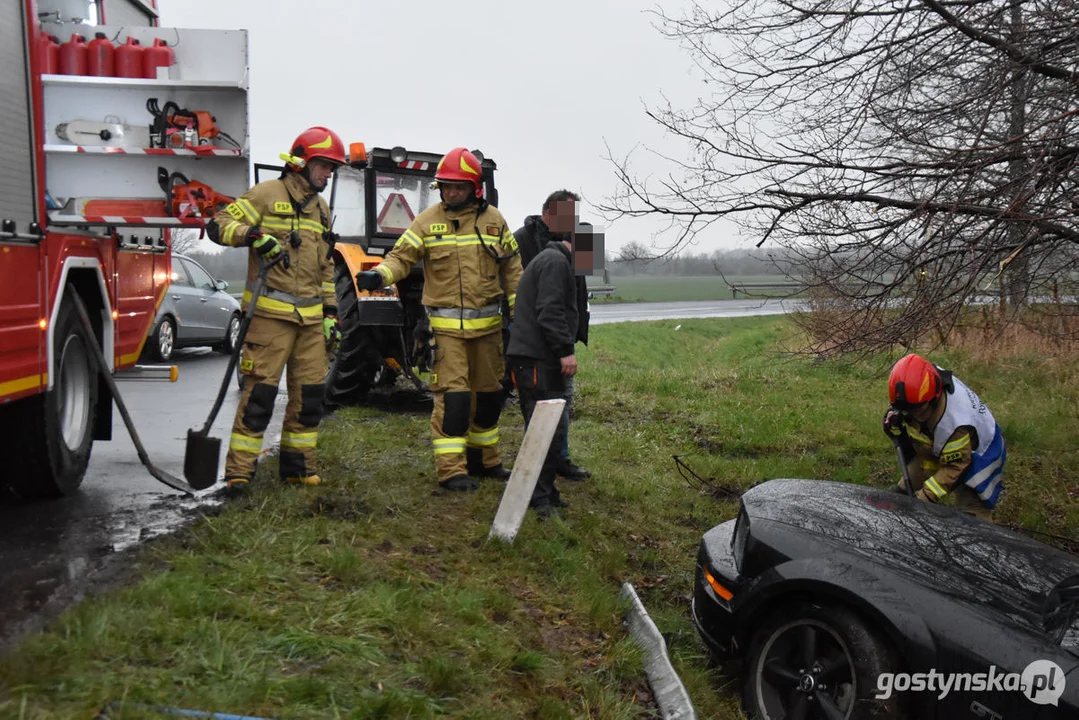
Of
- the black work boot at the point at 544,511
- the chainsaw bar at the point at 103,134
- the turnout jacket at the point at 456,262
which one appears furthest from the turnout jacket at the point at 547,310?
the chainsaw bar at the point at 103,134

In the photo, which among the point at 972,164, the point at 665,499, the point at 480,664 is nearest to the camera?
the point at 480,664

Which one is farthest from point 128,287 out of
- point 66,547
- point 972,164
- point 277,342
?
point 972,164

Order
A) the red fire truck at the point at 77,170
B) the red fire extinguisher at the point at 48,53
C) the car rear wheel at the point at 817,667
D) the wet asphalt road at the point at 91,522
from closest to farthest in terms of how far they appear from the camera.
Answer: the car rear wheel at the point at 817,667, the wet asphalt road at the point at 91,522, the red fire truck at the point at 77,170, the red fire extinguisher at the point at 48,53

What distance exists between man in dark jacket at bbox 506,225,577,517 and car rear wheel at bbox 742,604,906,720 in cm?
213

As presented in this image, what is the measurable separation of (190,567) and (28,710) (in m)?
1.26

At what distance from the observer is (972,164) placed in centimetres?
539

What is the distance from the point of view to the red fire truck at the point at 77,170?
4625 mm

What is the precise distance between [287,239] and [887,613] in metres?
3.85

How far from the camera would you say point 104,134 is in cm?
509

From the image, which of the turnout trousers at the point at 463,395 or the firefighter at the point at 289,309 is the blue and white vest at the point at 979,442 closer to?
the turnout trousers at the point at 463,395

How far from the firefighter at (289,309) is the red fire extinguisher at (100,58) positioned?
3.15 feet

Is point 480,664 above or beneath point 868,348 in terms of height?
beneath

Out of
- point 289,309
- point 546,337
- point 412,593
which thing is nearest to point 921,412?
point 546,337

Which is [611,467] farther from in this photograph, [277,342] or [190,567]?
[190,567]
